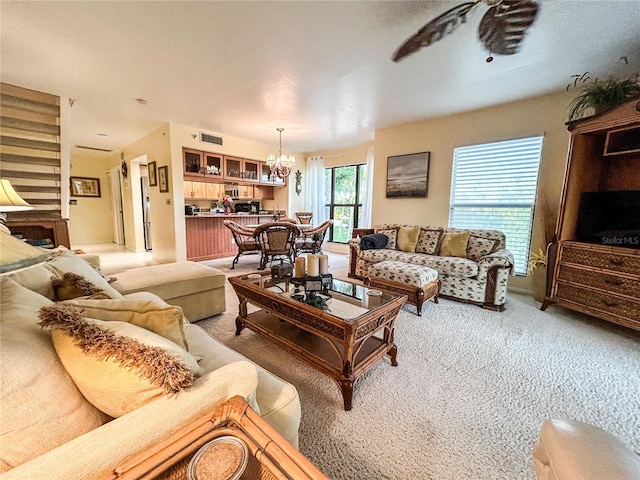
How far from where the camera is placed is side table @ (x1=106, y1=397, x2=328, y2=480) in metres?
0.55

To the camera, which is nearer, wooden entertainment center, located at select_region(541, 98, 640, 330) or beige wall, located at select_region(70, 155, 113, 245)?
wooden entertainment center, located at select_region(541, 98, 640, 330)

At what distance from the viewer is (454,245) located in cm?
326

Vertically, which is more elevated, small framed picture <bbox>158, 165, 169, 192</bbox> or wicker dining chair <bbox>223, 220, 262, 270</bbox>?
small framed picture <bbox>158, 165, 169, 192</bbox>

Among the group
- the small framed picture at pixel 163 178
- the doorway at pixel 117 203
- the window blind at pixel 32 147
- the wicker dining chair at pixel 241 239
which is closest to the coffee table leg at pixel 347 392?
the wicker dining chair at pixel 241 239

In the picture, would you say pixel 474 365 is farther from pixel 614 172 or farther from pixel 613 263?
pixel 614 172

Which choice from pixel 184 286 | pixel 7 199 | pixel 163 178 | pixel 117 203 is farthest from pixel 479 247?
pixel 117 203

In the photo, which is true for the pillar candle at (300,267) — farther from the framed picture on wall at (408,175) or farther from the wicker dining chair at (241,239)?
the framed picture on wall at (408,175)

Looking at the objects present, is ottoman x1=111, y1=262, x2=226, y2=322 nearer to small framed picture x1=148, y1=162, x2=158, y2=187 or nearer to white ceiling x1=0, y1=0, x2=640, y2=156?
white ceiling x1=0, y1=0, x2=640, y2=156

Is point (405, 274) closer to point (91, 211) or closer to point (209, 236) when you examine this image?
point (209, 236)

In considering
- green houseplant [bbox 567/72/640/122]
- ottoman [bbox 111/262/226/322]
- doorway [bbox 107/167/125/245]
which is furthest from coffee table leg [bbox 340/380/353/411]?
doorway [bbox 107/167/125/245]

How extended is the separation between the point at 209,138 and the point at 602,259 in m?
5.67

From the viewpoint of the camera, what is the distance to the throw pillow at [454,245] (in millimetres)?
3207

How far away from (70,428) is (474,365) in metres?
2.11

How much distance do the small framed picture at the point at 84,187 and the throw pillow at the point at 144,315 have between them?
8.13 m
